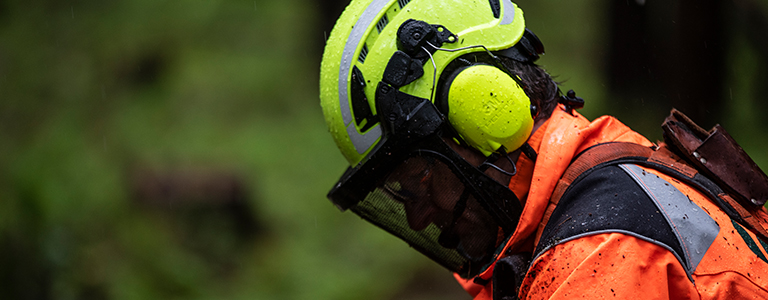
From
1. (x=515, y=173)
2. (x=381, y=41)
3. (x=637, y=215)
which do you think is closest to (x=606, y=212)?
(x=637, y=215)

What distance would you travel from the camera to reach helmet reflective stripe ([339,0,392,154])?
165cm

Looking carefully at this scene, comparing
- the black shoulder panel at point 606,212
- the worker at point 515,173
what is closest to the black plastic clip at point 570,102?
the worker at point 515,173

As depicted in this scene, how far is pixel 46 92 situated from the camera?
471cm

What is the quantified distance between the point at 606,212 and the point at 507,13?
0.82 meters

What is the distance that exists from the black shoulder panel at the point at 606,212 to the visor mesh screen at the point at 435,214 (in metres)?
0.32

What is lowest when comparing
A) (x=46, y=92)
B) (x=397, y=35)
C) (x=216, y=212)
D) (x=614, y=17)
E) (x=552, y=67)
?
(x=216, y=212)

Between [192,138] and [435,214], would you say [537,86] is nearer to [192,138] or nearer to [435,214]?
[435,214]

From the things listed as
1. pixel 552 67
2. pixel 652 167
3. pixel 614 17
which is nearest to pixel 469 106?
pixel 652 167

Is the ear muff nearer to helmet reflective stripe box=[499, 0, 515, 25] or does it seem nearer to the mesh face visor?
the mesh face visor

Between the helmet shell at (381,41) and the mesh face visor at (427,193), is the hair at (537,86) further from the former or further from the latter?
the mesh face visor at (427,193)

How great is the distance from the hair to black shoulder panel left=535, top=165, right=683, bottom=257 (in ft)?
1.21

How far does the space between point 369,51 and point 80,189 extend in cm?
421

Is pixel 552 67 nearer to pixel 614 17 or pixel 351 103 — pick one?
pixel 614 17

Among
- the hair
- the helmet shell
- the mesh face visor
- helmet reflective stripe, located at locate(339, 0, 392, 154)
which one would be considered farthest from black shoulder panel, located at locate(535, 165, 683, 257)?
helmet reflective stripe, located at locate(339, 0, 392, 154)
